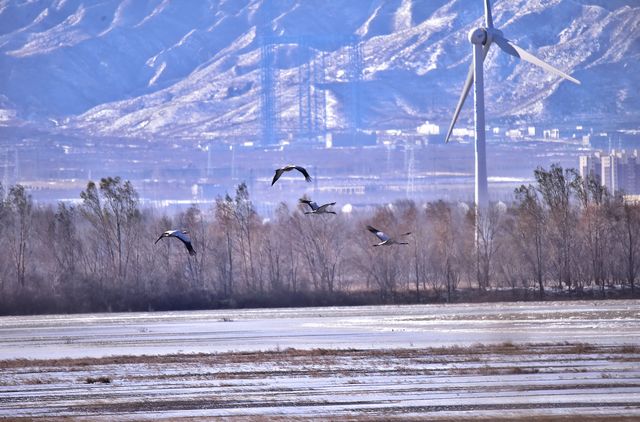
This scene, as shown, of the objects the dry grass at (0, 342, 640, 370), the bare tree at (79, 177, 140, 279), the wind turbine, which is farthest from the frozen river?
the wind turbine

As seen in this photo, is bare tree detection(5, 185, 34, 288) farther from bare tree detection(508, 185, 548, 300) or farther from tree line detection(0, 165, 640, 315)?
bare tree detection(508, 185, 548, 300)

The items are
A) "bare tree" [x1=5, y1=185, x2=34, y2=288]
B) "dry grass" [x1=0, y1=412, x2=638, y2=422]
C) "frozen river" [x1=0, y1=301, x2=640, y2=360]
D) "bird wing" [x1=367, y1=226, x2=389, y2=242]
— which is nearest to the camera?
"dry grass" [x1=0, y1=412, x2=638, y2=422]

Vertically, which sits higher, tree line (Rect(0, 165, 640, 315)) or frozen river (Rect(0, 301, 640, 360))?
tree line (Rect(0, 165, 640, 315))

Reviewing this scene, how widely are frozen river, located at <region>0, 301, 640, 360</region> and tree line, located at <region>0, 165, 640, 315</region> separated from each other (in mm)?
7401

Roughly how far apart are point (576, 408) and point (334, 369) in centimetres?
1226

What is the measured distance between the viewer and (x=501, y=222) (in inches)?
3612

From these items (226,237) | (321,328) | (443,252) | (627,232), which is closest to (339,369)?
(321,328)

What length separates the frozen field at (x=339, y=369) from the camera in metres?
31.2

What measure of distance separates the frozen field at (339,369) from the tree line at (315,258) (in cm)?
1797

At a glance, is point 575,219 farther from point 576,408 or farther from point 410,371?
point 576,408

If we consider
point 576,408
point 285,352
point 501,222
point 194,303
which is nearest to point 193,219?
point 194,303

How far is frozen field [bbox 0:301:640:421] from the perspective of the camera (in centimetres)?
3122

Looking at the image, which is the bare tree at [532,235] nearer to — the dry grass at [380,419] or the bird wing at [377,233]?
the bird wing at [377,233]

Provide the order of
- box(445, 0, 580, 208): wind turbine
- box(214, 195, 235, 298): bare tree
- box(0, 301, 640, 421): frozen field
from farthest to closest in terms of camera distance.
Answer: box(445, 0, 580, 208): wind turbine → box(214, 195, 235, 298): bare tree → box(0, 301, 640, 421): frozen field
